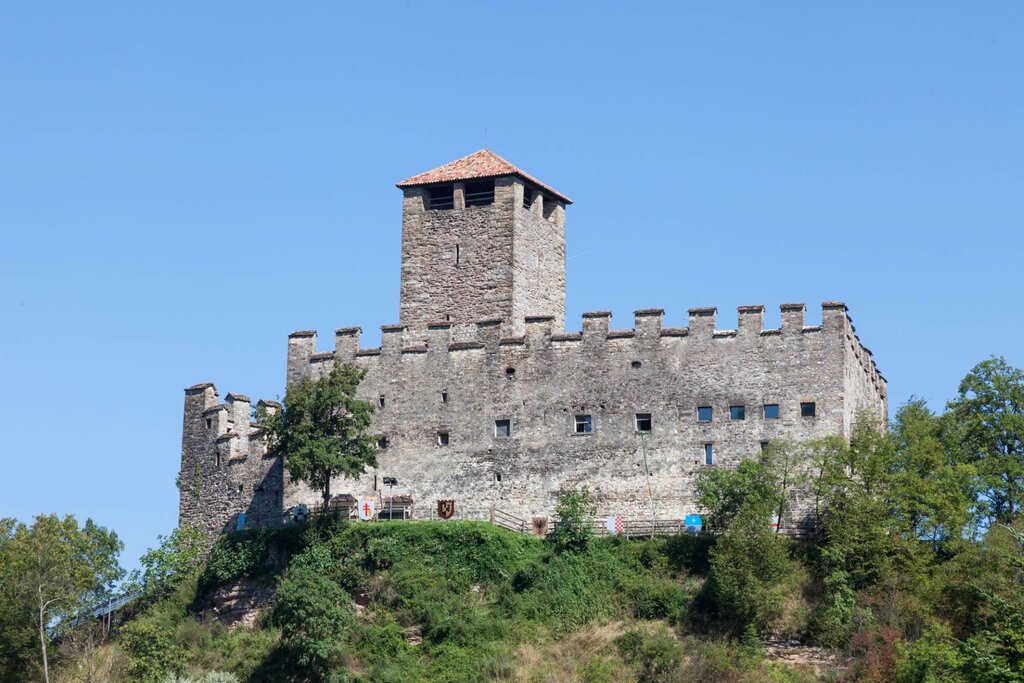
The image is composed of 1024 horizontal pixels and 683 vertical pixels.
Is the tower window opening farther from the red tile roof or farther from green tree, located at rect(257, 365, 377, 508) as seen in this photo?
green tree, located at rect(257, 365, 377, 508)

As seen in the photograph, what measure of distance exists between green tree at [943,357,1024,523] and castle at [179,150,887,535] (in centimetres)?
333

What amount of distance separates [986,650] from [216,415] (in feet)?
111

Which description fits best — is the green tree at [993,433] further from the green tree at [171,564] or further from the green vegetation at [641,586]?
the green tree at [171,564]

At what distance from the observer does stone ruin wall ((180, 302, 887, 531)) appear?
223 feet

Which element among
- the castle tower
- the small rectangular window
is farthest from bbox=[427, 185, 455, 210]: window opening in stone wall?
the small rectangular window

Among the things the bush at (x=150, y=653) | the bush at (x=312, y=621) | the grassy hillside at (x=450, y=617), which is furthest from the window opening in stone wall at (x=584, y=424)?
the bush at (x=150, y=653)

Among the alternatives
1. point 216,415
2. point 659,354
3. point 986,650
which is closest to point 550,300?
point 659,354

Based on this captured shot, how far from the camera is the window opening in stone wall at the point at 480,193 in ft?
246

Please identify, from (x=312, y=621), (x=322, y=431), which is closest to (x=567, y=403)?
(x=322, y=431)

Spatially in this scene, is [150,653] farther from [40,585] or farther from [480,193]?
[480,193]

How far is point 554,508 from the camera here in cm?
6894

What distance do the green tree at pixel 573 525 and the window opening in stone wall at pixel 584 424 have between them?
2687mm

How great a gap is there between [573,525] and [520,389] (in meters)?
6.17

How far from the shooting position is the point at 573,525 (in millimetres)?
66750
